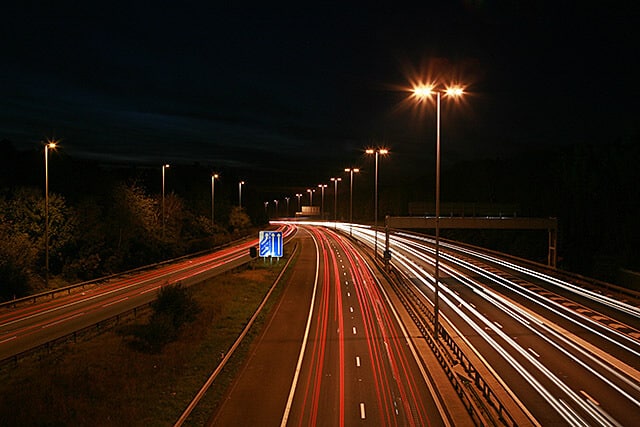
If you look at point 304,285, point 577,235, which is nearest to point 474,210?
point 577,235

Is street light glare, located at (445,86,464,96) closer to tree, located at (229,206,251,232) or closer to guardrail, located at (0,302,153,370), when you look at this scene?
guardrail, located at (0,302,153,370)

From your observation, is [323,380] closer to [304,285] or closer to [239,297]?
[239,297]

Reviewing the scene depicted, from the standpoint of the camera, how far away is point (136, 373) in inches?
857

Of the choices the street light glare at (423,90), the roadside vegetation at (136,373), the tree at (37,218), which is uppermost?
the street light glare at (423,90)

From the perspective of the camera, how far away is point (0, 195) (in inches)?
2010

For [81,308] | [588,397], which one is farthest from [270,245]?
[588,397]

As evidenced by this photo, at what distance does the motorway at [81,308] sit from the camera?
28.0 metres

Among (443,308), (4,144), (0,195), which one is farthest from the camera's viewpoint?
(4,144)

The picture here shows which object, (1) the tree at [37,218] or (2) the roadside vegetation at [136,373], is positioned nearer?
(2) the roadside vegetation at [136,373]

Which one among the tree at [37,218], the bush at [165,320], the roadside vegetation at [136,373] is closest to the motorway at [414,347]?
→ the roadside vegetation at [136,373]

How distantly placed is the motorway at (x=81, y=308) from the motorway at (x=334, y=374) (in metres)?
10.4

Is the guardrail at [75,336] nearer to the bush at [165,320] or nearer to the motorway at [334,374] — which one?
the bush at [165,320]

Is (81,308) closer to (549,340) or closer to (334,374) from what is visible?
(334,374)

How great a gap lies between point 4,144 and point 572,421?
10234cm
